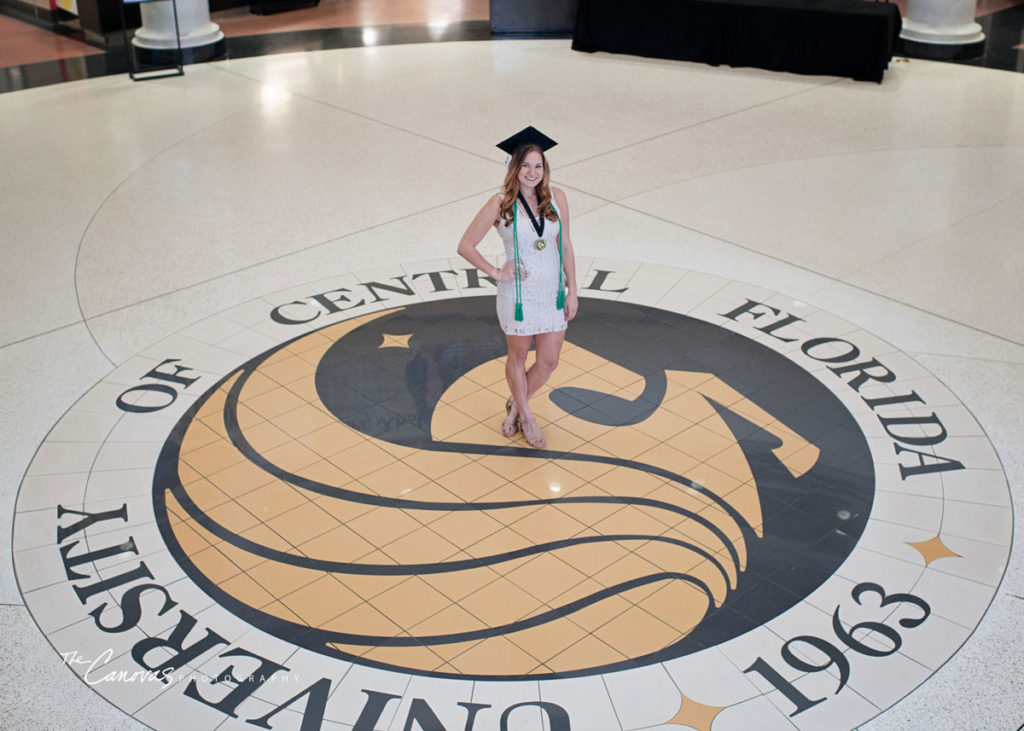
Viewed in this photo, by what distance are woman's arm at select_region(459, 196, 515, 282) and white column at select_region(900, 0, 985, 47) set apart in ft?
26.8

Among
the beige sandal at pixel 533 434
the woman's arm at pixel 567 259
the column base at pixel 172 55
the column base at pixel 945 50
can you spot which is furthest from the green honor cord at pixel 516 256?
the column base at pixel 945 50

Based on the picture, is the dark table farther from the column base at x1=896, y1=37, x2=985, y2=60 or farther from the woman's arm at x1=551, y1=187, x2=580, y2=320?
the woman's arm at x1=551, y1=187, x2=580, y2=320

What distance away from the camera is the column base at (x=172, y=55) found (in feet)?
36.0

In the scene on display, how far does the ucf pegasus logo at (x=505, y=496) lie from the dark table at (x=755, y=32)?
18.3 ft

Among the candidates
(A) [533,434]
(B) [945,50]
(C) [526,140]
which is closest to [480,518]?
(A) [533,434]

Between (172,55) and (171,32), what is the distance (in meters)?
0.23

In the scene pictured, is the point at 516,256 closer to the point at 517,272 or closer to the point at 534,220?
the point at 517,272

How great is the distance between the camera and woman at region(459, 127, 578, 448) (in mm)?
4281

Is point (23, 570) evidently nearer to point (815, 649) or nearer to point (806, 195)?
point (815, 649)

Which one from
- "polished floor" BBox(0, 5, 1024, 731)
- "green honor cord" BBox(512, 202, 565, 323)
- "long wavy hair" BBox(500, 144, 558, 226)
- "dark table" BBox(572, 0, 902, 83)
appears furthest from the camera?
"dark table" BBox(572, 0, 902, 83)

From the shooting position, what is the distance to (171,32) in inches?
431

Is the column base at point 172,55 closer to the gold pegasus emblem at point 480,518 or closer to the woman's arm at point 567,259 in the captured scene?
the gold pegasus emblem at point 480,518

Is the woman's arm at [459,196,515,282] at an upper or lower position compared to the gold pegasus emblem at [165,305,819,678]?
upper

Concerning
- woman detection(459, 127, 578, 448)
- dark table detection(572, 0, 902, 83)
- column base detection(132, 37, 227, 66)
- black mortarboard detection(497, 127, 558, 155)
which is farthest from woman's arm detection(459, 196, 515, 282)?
column base detection(132, 37, 227, 66)
